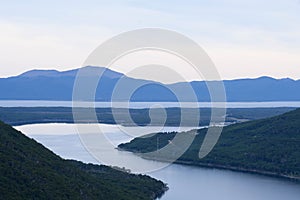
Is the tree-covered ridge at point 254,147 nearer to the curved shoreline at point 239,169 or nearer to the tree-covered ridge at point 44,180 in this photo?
the curved shoreline at point 239,169

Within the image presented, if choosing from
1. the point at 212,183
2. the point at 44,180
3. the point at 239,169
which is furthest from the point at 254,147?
the point at 44,180

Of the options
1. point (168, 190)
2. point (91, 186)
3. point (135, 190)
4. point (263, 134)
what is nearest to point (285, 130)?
point (263, 134)

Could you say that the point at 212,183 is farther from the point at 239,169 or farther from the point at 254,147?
the point at 254,147

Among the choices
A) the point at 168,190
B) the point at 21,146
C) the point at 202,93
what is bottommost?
the point at 168,190

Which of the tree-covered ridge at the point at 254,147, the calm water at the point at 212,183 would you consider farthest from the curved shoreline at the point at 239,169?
the calm water at the point at 212,183

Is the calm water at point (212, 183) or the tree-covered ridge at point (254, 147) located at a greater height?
the tree-covered ridge at point (254, 147)

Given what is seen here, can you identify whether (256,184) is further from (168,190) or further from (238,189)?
(168,190)
